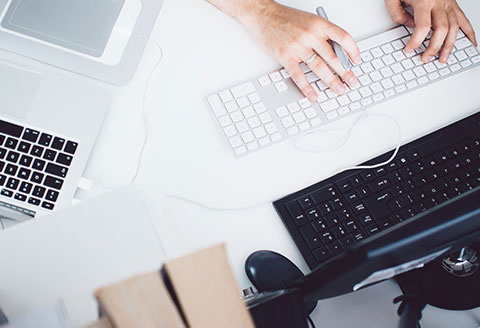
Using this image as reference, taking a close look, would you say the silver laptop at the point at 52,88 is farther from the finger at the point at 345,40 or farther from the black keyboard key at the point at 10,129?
the finger at the point at 345,40

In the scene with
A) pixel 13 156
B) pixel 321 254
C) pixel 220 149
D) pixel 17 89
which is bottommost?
pixel 321 254

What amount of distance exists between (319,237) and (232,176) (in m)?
0.16

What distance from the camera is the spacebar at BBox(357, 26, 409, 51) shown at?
0.86 m

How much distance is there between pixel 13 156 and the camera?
673 mm

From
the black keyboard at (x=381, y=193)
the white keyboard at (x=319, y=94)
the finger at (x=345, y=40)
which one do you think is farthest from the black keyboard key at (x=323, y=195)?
the finger at (x=345, y=40)

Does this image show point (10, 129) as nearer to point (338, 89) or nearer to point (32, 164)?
point (32, 164)

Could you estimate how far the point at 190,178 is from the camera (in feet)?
2.46

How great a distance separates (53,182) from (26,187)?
4 cm

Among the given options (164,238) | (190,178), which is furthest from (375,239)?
(190,178)

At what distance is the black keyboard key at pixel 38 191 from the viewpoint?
26.3 inches

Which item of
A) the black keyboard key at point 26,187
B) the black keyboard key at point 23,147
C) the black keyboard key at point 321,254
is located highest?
the black keyboard key at point 23,147

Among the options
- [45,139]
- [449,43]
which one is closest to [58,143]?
[45,139]

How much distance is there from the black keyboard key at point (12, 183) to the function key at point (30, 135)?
0.06 metres

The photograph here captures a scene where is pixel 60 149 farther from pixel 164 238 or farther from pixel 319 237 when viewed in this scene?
pixel 319 237
